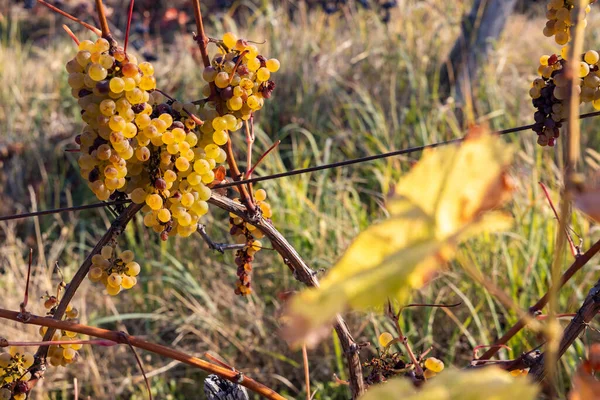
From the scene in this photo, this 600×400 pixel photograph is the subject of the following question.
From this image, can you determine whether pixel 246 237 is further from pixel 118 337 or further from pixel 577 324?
pixel 577 324

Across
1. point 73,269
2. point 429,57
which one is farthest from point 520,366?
point 429,57

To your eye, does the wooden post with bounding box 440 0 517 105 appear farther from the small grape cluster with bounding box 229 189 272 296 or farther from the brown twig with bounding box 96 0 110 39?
the brown twig with bounding box 96 0 110 39

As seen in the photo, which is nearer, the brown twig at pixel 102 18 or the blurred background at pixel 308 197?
the brown twig at pixel 102 18

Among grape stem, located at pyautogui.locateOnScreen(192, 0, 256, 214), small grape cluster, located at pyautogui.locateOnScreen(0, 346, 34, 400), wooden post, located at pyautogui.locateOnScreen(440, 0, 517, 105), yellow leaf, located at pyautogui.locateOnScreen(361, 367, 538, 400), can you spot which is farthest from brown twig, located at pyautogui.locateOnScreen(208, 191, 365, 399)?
wooden post, located at pyautogui.locateOnScreen(440, 0, 517, 105)

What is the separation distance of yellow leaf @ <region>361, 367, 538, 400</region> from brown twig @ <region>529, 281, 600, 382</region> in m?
0.41

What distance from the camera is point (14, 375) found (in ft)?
2.31

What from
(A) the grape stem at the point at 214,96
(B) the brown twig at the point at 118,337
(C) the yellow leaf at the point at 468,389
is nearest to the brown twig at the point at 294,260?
(A) the grape stem at the point at 214,96

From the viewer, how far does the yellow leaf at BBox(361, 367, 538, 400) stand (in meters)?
0.26

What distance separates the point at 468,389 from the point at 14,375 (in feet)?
1.91

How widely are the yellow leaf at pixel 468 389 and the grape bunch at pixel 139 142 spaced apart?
388mm

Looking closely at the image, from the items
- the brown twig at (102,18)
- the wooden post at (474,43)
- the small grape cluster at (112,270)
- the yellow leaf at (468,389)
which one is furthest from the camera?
the wooden post at (474,43)

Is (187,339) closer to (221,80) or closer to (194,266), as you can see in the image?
(194,266)

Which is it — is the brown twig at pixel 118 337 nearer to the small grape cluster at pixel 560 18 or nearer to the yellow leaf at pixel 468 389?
the yellow leaf at pixel 468 389

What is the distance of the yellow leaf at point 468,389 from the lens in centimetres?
26
